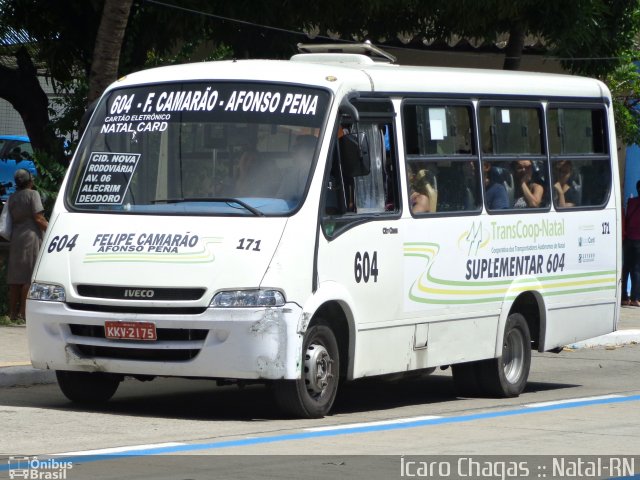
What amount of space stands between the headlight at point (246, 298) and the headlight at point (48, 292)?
3.94 feet

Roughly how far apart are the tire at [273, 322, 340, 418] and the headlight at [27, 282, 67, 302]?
1.66m

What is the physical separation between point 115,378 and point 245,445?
2.34 m

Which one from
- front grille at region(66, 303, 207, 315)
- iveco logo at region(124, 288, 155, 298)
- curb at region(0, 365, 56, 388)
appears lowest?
curb at region(0, 365, 56, 388)

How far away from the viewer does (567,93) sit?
13.9 meters

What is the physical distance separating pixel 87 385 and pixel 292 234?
7.03 ft

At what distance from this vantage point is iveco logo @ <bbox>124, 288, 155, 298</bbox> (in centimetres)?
1019

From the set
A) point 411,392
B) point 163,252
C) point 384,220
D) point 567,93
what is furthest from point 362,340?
point 567,93

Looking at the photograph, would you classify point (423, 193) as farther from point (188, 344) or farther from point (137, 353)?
point (137, 353)

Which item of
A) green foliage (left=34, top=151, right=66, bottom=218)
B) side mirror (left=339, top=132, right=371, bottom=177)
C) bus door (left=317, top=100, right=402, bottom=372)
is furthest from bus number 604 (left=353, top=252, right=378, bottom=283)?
green foliage (left=34, top=151, right=66, bottom=218)

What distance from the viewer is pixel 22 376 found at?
12.5 m

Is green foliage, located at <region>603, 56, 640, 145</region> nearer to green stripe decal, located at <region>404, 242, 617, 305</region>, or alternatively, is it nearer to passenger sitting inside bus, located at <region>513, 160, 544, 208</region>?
green stripe decal, located at <region>404, 242, 617, 305</region>

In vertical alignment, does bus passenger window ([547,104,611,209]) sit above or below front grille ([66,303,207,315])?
above

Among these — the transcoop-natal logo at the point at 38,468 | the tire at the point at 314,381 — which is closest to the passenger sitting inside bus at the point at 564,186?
the tire at the point at 314,381

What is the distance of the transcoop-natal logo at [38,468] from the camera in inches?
304
